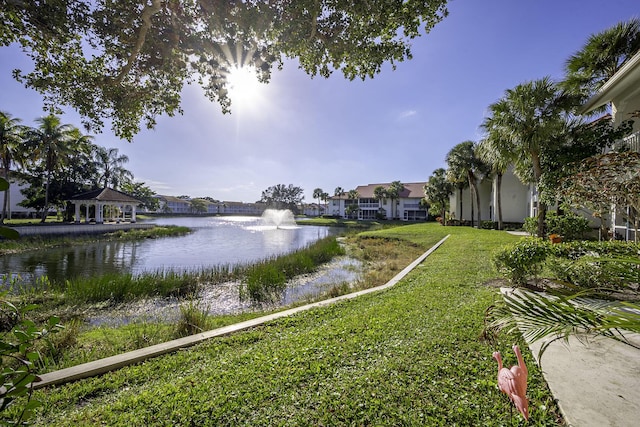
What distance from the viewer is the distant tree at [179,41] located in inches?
162

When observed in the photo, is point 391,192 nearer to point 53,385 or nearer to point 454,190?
point 454,190

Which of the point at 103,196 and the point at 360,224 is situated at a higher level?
the point at 103,196

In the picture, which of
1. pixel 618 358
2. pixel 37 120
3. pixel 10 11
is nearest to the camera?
pixel 618 358

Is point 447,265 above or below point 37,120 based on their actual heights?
below

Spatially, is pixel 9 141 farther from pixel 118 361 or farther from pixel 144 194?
pixel 144 194

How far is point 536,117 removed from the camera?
11.4 m

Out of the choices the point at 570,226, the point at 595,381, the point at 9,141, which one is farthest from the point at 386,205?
the point at 595,381

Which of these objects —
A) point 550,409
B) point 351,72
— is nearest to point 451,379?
Result: point 550,409

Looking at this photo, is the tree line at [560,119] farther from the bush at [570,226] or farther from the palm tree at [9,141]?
the palm tree at [9,141]

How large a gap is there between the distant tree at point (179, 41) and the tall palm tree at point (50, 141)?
90.2 feet

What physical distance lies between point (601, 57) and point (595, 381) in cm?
1464

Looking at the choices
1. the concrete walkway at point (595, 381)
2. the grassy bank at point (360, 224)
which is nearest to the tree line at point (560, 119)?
the concrete walkway at point (595, 381)

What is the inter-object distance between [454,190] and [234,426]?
36845mm

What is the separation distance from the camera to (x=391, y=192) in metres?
50.8
